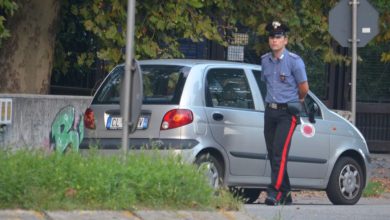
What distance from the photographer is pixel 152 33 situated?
1598 centimetres

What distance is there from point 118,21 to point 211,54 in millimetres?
6649

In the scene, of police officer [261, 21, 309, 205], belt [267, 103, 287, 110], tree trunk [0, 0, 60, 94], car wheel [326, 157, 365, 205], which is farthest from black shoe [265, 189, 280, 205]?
tree trunk [0, 0, 60, 94]

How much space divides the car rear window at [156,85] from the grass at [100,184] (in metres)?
2.73

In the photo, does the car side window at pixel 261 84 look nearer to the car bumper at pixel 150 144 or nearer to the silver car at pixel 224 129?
the silver car at pixel 224 129

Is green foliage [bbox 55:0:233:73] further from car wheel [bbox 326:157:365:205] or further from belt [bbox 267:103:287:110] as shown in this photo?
belt [bbox 267:103:287:110]

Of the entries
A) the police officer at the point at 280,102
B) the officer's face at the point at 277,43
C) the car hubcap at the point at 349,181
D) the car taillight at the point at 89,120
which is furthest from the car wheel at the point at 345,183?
the car taillight at the point at 89,120

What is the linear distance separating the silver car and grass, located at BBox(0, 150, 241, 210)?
2141 mm

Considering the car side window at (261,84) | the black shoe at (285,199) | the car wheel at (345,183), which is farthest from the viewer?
the car wheel at (345,183)

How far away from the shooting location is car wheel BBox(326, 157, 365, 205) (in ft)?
41.3

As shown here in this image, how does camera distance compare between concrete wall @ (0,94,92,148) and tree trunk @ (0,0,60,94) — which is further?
tree trunk @ (0,0,60,94)

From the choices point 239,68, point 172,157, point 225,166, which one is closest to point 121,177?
point 172,157

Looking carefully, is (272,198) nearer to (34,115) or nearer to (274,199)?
(274,199)

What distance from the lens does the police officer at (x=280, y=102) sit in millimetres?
10562

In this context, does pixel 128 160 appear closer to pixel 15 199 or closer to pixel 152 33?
pixel 15 199
